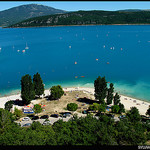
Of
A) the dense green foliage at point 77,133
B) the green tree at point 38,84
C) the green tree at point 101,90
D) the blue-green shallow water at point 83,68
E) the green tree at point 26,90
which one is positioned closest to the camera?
the dense green foliage at point 77,133

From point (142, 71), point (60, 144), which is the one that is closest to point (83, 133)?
point (60, 144)

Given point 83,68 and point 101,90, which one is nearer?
point 101,90

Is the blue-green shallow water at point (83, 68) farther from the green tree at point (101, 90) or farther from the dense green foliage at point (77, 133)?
the dense green foliage at point (77, 133)

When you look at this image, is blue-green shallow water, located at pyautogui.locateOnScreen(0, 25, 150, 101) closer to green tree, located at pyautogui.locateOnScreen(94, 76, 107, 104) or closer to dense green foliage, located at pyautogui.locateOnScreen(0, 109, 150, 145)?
green tree, located at pyautogui.locateOnScreen(94, 76, 107, 104)

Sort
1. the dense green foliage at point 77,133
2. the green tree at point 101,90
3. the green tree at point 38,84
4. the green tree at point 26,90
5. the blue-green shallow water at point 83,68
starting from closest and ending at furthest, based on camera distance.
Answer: the dense green foliage at point 77,133, the green tree at point 101,90, the green tree at point 26,90, the green tree at point 38,84, the blue-green shallow water at point 83,68

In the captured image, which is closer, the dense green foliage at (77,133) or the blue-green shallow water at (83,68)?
the dense green foliage at (77,133)

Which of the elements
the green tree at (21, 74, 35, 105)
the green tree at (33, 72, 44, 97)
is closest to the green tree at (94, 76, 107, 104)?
the green tree at (33, 72, 44, 97)

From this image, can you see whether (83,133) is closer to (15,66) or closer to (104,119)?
(104,119)

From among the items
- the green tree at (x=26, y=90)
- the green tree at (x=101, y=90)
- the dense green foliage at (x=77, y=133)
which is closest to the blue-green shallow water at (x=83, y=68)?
the green tree at (x=101, y=90)

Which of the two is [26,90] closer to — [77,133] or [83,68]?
[77,133]

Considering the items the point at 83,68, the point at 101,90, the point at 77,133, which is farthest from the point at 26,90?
the point at 83,68
